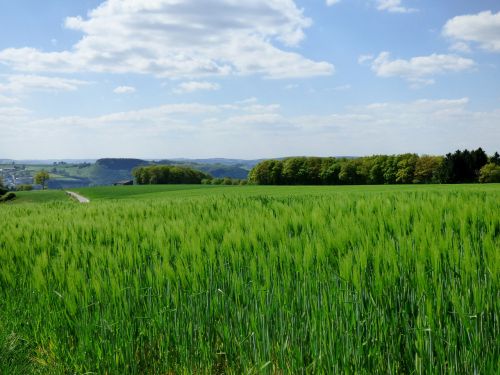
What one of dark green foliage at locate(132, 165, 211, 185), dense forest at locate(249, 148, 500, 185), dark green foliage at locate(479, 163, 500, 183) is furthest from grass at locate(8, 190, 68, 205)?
dark green foliage at locate(479, 163, 500, 183)

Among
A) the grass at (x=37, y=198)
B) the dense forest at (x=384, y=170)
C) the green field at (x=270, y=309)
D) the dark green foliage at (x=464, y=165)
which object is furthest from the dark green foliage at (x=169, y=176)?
the green field at (x=270, y=309)

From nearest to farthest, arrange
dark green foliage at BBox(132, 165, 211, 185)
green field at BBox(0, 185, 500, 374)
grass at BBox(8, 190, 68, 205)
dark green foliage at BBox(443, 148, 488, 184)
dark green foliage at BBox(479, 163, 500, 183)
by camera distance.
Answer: green field at BBox(0, 185, 500, 374), grass at BBox(8, 190, 68, 205), dark green foliage at BBox(479, 163, 500, 183), dark green foliage at BBox(443, 148, 488, 184), dark green foliage at BBox(132, 165, 211, 185)

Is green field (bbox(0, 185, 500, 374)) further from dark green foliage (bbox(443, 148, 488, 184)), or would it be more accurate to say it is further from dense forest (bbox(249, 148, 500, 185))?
dark green foliage (bbox(443, 148, 488, 184))

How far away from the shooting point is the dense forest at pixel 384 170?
7350cm

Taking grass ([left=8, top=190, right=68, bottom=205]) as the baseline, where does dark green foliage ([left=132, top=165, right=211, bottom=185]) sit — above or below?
above

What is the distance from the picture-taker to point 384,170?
9131cm

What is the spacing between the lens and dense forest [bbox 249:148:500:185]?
73.5m

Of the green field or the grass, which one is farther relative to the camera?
the grass

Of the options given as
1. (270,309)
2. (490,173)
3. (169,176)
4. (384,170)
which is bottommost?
(270,309)

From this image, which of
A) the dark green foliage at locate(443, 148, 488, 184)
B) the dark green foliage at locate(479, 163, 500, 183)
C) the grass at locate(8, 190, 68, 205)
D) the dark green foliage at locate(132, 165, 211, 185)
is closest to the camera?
the grass at locate(8, 190, 68, 205)

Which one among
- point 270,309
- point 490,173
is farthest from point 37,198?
point 490,173

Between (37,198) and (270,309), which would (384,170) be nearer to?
(37,198)

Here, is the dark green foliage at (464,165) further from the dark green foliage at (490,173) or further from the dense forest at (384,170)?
the dark green foliage at (490,173)

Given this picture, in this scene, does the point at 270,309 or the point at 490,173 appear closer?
the point at 270,309
